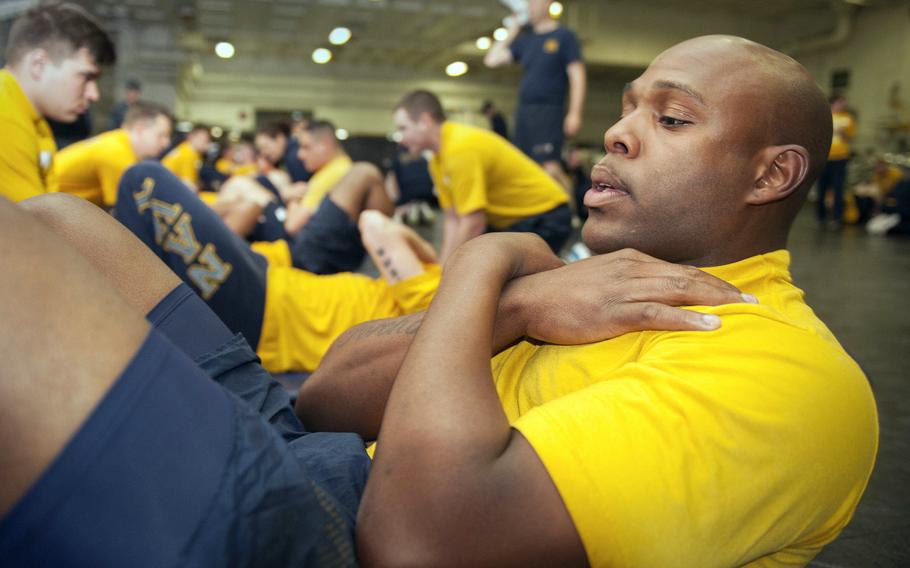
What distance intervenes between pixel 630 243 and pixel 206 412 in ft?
2.40

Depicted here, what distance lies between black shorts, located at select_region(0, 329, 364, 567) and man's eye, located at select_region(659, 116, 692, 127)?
2.58 feet

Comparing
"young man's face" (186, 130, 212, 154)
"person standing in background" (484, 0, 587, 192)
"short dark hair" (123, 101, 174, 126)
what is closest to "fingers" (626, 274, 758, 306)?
"person standing in background" (484, 0, 587, 192)

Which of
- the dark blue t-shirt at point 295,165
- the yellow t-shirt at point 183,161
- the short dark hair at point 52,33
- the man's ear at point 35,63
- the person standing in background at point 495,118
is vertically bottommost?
the person standing in background at point 495,118

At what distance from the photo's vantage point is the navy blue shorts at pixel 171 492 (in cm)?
69

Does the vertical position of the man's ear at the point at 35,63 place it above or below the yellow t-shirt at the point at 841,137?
above

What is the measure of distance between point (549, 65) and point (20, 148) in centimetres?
394

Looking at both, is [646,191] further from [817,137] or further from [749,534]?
[749,534]

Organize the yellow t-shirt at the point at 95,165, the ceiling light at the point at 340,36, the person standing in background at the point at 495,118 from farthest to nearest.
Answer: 1. the ceiling light at the point at 340,36
2. the person standing in background at the point at 495,118
3. the yellow t-shirt at the point at 95,165

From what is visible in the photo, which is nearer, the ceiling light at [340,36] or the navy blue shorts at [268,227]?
the navy blue shorts at [268,227]

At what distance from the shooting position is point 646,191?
3.90 feet

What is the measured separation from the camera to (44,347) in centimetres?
68

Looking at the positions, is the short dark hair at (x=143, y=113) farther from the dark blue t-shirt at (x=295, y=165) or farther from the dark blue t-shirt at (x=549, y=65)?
the dark blue t-shirt at (x=549, y=65)

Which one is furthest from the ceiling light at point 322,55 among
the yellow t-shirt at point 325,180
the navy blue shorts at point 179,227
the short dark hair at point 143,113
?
the navy blue shorts at point 179,227

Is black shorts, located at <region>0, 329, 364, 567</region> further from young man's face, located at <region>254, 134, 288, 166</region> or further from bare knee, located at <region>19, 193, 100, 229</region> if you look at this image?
young man's face, located at <region>254, 134, 288, 166</region>
